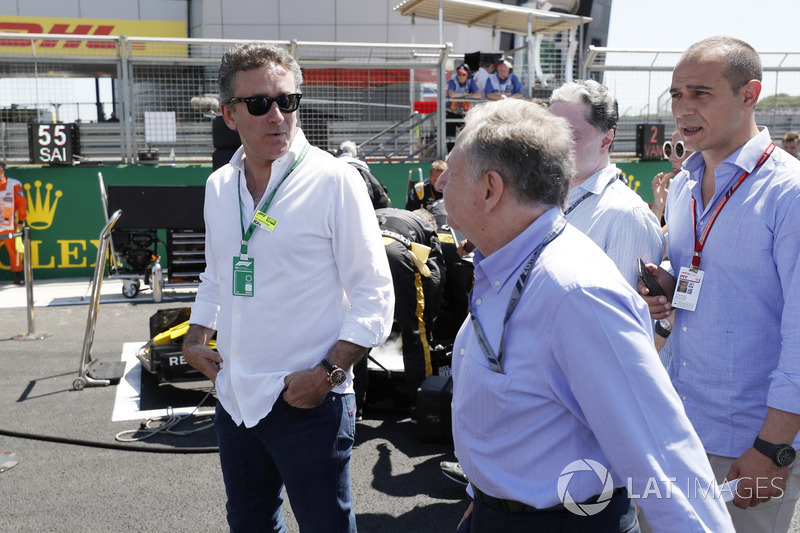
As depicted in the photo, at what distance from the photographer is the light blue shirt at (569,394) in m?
1.31

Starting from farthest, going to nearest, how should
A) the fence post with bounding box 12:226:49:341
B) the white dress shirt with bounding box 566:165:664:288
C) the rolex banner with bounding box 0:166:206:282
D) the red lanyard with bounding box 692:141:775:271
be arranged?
the rolex banner with bounding box 0:166:206:282, the fence post with bounding box 12:226:49:341, the white dress shirt with bounding box 566:165:664:288, the red lanyard with bounding box 692:141:775:271

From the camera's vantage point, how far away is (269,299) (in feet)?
7.43

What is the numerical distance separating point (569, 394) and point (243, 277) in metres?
1.25

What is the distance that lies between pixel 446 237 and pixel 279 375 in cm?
372

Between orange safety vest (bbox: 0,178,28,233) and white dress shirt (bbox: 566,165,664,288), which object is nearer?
white dress shirt (bbox: 566,165,664,288)

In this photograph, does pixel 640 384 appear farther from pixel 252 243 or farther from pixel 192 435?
pixel 192 435

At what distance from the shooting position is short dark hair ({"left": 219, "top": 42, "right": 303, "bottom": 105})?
238 cm

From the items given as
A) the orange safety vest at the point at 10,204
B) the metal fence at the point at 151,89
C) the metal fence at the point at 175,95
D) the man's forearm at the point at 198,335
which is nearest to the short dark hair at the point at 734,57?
the man's forearm at the point at 198,335

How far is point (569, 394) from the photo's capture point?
139 cm

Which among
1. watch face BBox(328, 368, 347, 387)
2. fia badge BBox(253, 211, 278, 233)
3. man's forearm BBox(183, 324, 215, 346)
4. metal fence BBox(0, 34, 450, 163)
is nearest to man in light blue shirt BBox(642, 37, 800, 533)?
watch face BBox(328, 368, 347, 387)

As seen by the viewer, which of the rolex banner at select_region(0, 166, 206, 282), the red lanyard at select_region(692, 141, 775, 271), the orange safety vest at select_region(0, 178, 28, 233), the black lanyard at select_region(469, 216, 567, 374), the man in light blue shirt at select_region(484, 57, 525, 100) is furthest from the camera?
the man in light blue shirt at select_region(484, 57, 525, 100)
